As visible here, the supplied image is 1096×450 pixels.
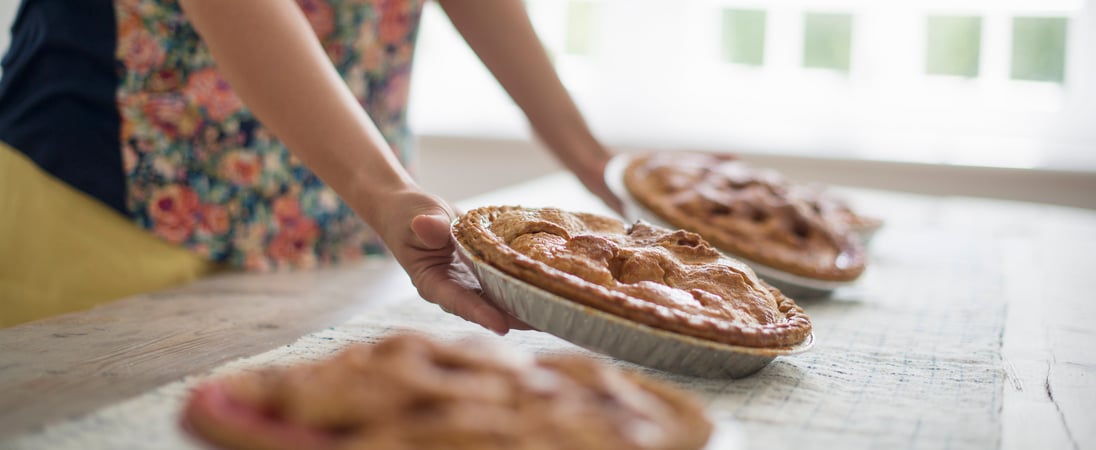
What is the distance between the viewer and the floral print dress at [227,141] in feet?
4.65

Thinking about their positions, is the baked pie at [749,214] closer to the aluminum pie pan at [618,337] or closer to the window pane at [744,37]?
the aluminum pie pan at [618,337]

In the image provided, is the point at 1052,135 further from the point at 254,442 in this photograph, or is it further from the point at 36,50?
the point at 254,442

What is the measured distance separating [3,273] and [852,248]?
1.30 metres

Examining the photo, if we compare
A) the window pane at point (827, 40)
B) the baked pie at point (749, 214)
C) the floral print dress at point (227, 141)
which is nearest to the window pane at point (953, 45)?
the window pane at point (827, 40)

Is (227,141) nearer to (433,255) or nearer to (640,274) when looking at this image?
(433,255)

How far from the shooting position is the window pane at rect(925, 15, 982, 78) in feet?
11.3

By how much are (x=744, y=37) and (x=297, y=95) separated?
9.55 ft

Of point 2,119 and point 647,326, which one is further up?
point 2,119

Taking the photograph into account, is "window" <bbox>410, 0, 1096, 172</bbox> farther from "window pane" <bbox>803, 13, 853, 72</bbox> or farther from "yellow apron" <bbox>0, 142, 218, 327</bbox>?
"yellow apron" <bbox>0, 142, 218, 327</bbox>

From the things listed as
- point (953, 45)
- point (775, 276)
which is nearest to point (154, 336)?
point (775, 276)

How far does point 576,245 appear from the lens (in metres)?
0.94

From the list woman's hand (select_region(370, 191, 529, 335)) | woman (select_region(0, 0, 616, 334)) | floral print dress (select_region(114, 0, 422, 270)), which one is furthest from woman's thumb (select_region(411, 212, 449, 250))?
floral print dress (select_region(114, 0, 422, 270))

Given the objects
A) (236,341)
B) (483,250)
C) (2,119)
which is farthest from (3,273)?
(483,250)

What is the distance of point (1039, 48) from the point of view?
3.36m
